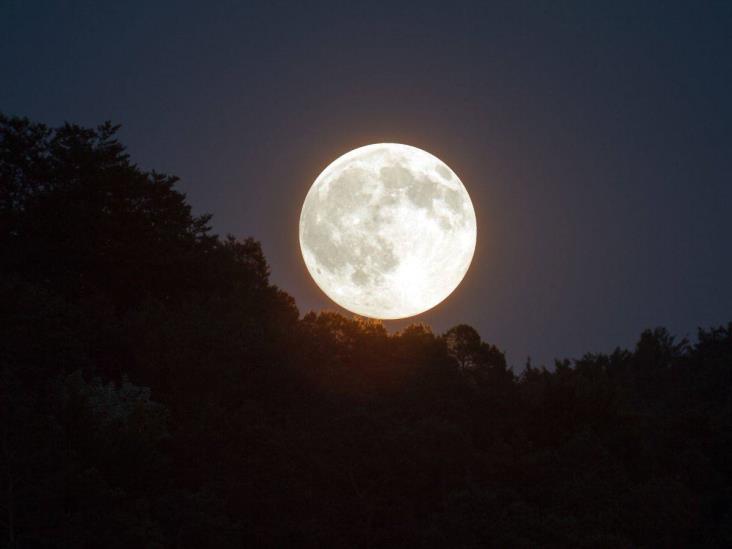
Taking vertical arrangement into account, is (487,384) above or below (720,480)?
above

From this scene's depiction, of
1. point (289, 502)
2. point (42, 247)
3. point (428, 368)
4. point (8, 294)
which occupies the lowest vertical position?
point (289, 502)

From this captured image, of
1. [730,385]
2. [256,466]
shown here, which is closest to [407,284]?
[256,466]

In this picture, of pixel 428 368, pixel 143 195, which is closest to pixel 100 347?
pixel 143 195

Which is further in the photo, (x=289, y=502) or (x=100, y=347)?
(x=100, y=347)

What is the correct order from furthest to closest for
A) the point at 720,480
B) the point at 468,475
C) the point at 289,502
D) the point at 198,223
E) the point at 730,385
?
the point at 730,385, the point at 198,223, the point at 720,480, the point at 468,475, the point at 289,502

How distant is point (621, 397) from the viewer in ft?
151

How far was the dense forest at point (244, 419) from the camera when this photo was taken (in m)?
25.3

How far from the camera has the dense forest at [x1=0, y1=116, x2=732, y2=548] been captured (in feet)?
83.1

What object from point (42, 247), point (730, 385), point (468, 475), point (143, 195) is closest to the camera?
point (468, 475)

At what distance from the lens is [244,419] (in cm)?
3147

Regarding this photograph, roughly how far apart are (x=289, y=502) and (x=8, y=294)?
40.0 feet

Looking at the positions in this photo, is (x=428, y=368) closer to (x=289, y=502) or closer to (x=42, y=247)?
(x=289, y=502)

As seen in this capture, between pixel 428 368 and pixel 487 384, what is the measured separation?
14.0 ft

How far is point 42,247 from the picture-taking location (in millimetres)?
38031
